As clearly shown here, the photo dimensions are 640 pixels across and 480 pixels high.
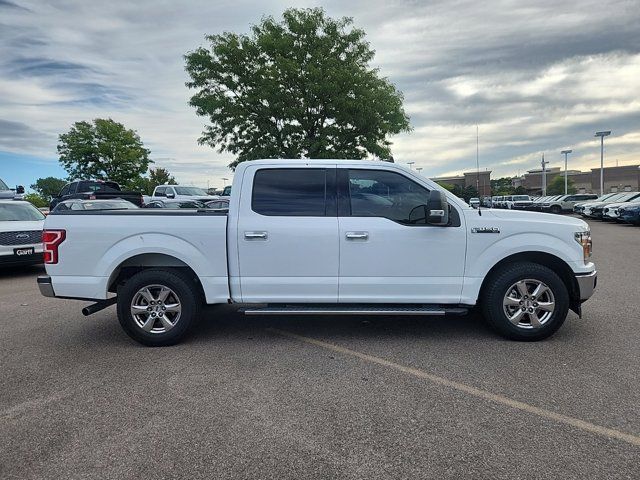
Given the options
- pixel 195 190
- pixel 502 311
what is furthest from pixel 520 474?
pixel 195 190

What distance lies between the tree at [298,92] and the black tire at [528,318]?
56.2ft

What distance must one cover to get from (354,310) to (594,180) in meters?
115

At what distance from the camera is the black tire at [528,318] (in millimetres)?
4562

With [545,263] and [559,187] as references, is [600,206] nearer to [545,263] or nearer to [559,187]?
[545,263]

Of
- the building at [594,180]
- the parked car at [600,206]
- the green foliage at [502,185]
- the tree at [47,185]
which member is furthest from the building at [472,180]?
the tree at [47,185]

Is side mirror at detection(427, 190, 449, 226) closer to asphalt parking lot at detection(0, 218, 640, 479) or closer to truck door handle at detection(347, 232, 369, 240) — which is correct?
truck door handle at detection(347, 232, 369, 240)

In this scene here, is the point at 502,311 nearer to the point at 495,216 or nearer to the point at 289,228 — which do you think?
the point at 495,216

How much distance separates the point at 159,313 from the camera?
15.4ft

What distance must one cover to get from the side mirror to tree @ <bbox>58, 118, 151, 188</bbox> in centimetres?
4525

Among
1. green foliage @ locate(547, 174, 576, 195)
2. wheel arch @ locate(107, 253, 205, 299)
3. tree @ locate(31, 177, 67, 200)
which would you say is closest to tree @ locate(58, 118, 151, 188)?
wheel arch @ locate(107, 253, 205, 299)

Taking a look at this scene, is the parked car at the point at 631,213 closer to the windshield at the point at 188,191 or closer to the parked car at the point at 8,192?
the windshield at the point at 188,191

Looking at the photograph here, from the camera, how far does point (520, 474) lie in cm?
251

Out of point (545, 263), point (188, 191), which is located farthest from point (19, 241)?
point (188, 191)

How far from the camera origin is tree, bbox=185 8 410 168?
20.8 metres
